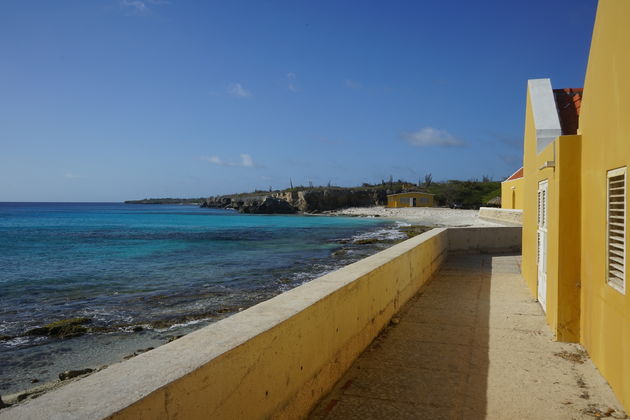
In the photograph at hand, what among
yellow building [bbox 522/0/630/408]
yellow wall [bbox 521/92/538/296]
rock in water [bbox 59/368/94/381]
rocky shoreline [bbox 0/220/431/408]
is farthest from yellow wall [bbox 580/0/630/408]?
rock in water [bbox 59/368/94/381]

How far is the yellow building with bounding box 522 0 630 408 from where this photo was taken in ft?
13.2

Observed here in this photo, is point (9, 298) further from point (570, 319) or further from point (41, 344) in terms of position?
point (570, 319)

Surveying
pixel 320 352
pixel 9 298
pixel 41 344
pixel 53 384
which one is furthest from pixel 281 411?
pixel 9 298

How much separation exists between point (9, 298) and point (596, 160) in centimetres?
1761

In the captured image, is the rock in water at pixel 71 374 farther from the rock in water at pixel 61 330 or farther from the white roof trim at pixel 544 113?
the white roof trim at pixel 544 113

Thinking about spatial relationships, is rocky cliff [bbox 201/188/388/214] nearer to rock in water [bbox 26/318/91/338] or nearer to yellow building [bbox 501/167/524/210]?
yellow building [bbox 501/167/524/210]

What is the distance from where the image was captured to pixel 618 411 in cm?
387

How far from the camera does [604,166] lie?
4453 millimetres

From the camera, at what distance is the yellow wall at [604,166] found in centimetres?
394

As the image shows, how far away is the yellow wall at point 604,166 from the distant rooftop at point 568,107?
2.44 m

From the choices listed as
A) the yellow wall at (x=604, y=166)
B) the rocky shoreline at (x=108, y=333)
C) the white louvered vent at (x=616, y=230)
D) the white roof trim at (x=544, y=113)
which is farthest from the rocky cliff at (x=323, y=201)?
the white louvered vent at (x=616, y=230)

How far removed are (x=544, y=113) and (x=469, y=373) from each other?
4.63 metres

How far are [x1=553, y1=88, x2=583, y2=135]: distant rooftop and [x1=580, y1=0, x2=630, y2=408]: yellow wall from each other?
244cm

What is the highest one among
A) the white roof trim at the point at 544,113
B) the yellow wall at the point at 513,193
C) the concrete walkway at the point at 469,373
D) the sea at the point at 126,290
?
the white roof trim at the point at 544,113
